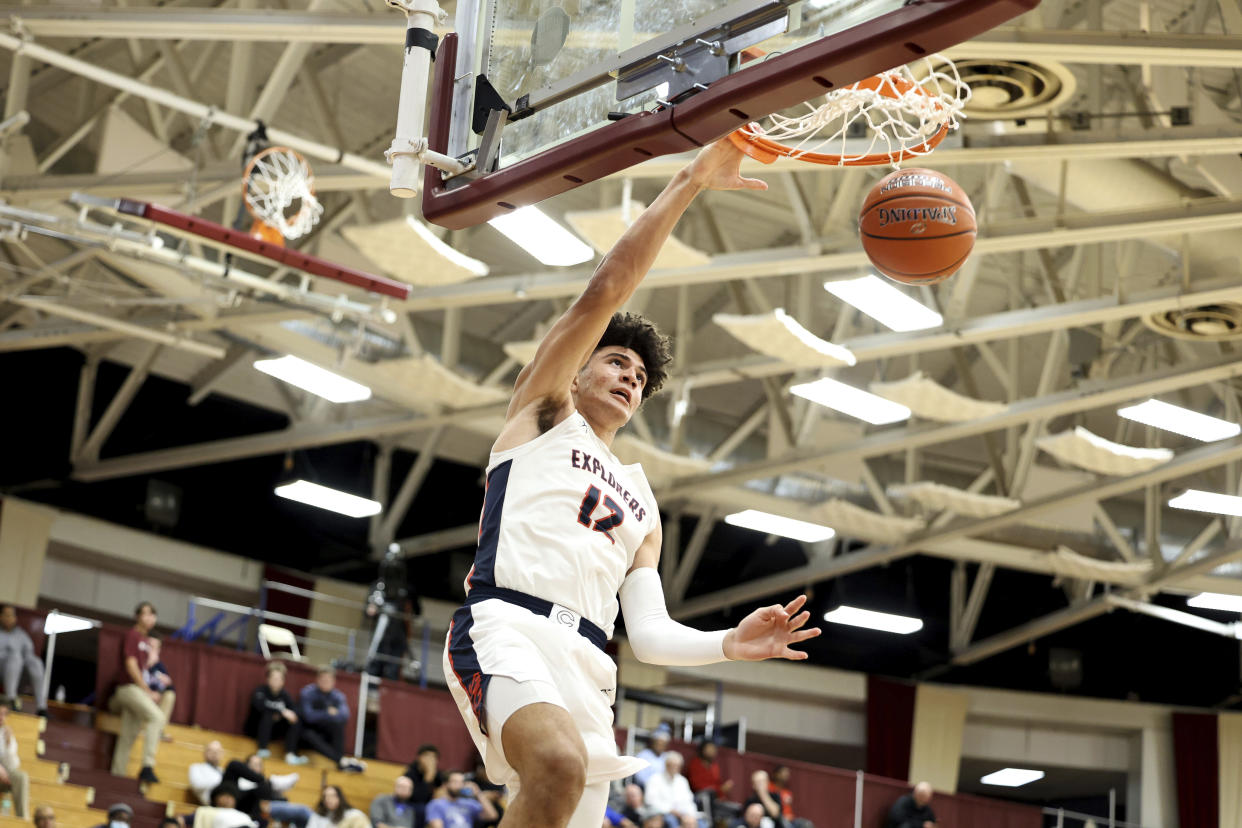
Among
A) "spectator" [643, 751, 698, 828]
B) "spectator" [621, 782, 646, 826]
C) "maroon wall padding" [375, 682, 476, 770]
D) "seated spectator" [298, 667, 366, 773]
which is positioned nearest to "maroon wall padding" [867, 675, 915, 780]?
"spectator" [643, 751, 698, 828]

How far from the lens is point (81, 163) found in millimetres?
17891

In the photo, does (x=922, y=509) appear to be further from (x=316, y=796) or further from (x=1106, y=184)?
(x=316, y=796)

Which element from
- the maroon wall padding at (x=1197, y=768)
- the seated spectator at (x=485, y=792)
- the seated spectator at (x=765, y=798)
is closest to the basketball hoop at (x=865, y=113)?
the seated spectator at (x=485, y=792)

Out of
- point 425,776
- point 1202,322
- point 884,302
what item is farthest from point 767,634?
point 1202,322

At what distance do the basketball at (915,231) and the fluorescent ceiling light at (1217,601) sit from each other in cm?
1977

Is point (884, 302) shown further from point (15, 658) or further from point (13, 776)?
point (15, 658)

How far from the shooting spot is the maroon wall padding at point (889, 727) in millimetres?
27656

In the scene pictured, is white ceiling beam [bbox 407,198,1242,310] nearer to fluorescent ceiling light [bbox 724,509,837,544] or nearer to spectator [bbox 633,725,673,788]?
spectator [bbox 633,725,673,788]

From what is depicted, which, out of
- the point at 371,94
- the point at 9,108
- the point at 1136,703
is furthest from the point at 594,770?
the point at 1136,703

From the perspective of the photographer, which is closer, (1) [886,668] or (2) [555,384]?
(2) [555,384]

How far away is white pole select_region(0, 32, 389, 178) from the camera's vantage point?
1249cm

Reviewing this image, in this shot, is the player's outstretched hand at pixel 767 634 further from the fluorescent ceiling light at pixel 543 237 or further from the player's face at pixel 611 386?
the fluorescent ceiling light at pixel 543 237

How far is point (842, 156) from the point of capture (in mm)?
5133

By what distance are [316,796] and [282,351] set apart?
16.2ft
